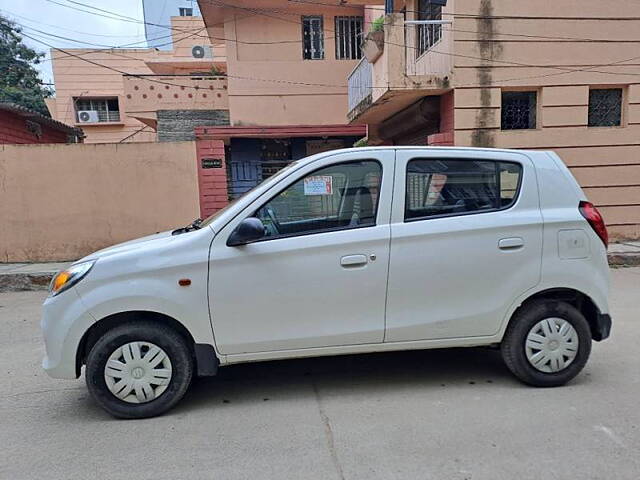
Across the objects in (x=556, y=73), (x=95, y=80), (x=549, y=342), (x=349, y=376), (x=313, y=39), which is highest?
(x=95, y=80)

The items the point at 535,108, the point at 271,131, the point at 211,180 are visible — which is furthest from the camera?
the point at 271,131

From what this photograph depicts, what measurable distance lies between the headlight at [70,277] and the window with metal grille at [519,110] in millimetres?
8469

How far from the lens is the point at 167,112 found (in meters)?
14.4

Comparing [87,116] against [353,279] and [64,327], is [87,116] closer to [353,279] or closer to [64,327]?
[64,327]

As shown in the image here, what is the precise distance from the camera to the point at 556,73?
9.09 metres

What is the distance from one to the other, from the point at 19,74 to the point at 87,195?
25.3 meters

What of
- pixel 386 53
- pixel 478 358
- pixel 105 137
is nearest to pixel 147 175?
pixel 386 53

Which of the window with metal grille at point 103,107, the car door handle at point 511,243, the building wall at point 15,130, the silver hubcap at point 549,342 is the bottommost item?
the silver hubcap at point 549,342

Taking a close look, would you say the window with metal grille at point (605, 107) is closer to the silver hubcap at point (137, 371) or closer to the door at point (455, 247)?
the door at point (455, 247)

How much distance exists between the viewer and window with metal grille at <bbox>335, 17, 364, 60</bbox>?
46.6 ft

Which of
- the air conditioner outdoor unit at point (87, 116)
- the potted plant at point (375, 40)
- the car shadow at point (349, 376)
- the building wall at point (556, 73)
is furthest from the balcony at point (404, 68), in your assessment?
the air conditioner outdoor unit at point (87, 116)

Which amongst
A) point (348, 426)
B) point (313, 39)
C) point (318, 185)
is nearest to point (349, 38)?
point (313, 39)

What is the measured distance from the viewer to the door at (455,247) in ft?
11.1

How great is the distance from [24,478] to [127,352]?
88 centimetres
